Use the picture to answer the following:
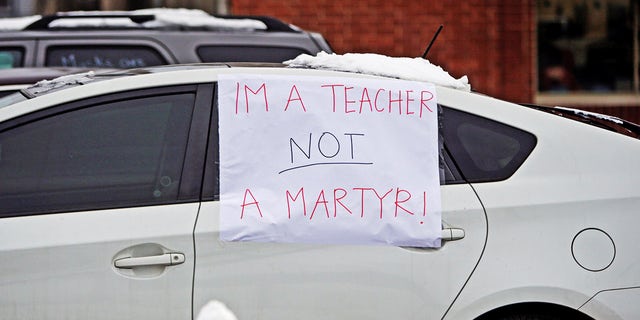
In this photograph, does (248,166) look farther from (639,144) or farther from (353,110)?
(639,144)

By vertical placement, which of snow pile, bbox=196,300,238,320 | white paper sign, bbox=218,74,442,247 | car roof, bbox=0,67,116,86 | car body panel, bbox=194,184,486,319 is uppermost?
car roof, bbox=0,67,116,86

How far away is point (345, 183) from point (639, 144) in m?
1.16

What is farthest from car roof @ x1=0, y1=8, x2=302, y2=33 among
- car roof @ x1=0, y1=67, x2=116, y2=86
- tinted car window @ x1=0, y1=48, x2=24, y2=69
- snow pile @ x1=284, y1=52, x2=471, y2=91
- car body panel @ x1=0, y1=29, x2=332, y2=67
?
snow pile @ x1=284, y1=52, x2=471, y2=91

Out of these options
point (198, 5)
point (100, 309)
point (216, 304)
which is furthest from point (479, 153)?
point (198, 5)

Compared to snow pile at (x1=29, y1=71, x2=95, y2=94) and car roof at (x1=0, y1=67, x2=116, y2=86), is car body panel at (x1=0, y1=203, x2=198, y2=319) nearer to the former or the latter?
snow pile at (x1=29, y1=71, x2=95, y2=94)

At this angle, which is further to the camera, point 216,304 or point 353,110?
point 353,110

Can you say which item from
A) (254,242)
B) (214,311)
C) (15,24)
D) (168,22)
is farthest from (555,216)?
(15,24)

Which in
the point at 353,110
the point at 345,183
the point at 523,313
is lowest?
the point at 523,313

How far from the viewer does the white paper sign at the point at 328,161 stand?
3662mm

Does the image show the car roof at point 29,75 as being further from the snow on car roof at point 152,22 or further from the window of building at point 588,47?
the window of building at point 588,47

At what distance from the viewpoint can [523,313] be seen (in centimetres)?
371

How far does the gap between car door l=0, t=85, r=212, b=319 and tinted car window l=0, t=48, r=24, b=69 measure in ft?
10.1

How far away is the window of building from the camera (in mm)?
11352

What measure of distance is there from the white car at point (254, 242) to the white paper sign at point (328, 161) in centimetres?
5
